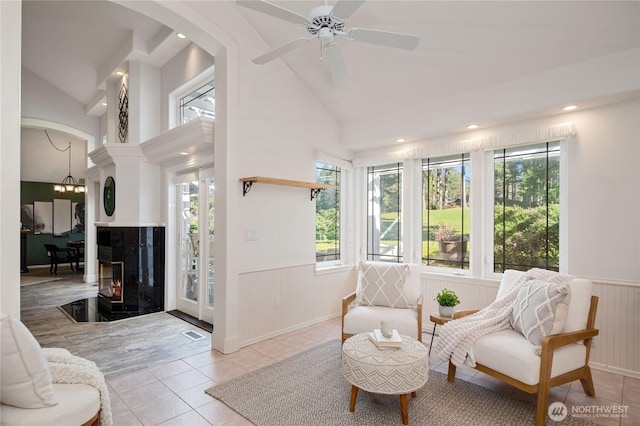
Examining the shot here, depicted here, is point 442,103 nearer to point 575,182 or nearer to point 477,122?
point 477,122

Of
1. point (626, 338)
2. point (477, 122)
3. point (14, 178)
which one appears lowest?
point (626, 338)

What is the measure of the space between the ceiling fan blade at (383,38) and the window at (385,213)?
2.64 m

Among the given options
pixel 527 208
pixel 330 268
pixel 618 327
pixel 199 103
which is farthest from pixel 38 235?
pixel 618 327

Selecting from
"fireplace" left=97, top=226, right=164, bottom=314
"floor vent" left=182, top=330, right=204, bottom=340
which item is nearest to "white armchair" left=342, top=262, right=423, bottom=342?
"floor vent" left=182, top=330, right=204, bottom=340

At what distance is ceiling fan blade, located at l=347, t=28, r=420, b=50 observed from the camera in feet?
7.36

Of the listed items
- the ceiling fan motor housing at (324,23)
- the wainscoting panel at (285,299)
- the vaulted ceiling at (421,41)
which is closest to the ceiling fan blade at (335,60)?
the ceiling fan motor housing at (324,23)

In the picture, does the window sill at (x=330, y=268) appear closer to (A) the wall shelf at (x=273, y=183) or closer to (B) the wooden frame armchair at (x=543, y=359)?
(A) the wall shelf at (x=273, y=183)

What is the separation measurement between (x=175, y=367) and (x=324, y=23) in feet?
10.4

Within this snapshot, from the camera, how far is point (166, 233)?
5207mm

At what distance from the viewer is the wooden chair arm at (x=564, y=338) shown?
2.32m

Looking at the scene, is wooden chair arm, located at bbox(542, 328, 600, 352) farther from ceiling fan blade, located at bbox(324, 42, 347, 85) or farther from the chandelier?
the chandelier

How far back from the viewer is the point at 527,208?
373cm

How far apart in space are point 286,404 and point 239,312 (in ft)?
4.35

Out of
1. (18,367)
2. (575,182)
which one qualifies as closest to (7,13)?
(18,367)
